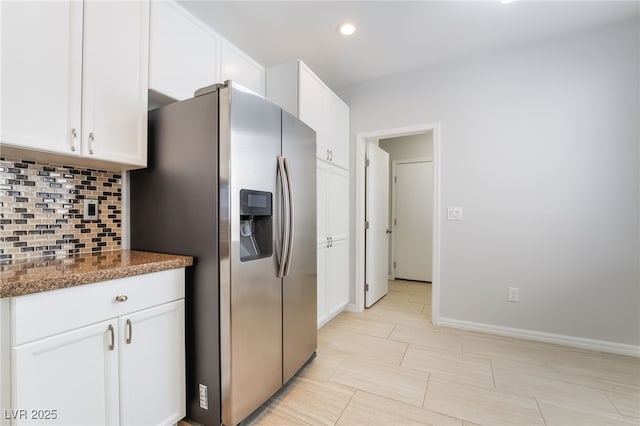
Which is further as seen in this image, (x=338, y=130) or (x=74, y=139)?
(x=338, y=130)

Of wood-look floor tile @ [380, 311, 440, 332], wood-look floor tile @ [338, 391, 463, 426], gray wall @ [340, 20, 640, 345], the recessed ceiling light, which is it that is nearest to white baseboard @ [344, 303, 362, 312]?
wood-look floor tile @ [380, 311, 440, 332]

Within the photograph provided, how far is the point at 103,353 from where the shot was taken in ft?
3.70

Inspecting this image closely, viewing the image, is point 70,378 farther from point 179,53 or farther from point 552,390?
point 552,390

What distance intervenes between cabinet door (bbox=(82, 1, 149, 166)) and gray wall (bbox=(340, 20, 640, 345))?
2459mm

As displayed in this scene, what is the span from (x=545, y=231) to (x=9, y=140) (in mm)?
3540

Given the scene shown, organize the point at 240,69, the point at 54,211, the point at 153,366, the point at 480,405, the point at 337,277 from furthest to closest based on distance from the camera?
1. the point at 337,277
2. the point at 240,69
3. the point at 480,405
4. the point at 54,211
5. the point at 153,366

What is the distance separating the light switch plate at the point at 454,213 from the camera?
2795 millimetres

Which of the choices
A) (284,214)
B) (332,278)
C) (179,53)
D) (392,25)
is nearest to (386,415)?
(284,214)

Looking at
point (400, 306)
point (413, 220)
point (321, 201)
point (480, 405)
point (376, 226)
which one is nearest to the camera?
point (480, 405)

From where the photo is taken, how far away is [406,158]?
191 inches

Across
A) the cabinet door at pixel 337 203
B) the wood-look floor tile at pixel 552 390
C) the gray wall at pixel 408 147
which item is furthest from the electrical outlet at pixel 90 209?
the gray wall at pixel 408 147

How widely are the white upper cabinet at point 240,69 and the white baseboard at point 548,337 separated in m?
2.83

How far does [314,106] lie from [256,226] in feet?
4.54

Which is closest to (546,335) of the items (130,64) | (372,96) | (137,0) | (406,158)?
(372,96)
